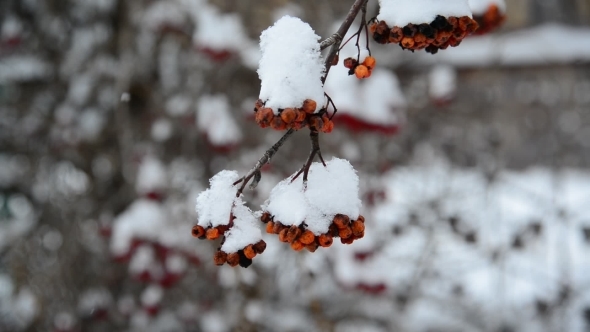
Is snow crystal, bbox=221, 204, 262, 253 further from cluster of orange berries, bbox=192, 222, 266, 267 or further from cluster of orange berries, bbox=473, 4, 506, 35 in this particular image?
cluster of orange berries, bbox=473, 4, 506, 35

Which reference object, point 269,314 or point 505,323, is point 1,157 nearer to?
point 269,314

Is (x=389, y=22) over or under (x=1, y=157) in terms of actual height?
under

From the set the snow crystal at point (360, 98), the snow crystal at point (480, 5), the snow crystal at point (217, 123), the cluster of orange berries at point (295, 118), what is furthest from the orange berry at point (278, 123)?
the snow crystal at point (217, 123)

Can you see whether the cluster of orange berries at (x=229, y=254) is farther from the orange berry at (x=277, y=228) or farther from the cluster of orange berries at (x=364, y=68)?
the cluster of orange berries at (x=364, y=68)

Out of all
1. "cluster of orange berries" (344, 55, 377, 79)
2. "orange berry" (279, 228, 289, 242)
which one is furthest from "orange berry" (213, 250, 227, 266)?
"cluster of orange berries" (344, 55, 377, 79)

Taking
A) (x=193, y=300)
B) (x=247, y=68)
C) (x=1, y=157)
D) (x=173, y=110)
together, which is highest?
(x=247, y=68)

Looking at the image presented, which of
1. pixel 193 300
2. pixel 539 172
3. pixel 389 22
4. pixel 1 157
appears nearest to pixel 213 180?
pixel 389 22
